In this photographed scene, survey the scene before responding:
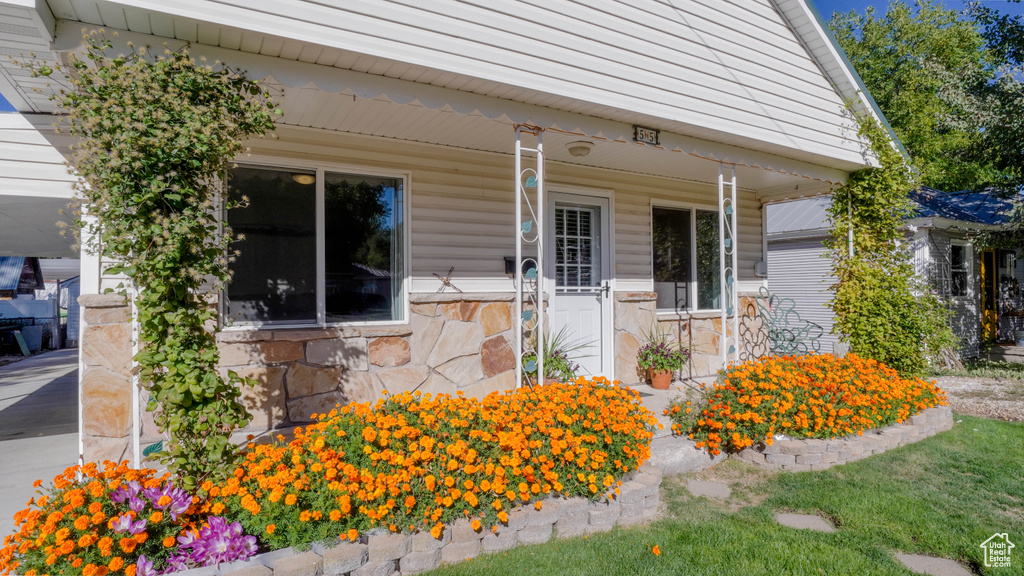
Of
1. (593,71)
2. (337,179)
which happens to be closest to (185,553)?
(337,179)

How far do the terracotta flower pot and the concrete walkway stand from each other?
5.03m

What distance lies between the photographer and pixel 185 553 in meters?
2.19

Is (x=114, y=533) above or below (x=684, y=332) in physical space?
below

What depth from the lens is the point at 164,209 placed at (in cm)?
249

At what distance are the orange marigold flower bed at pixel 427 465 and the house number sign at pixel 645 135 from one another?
231 centimetres

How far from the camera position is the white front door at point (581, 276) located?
548 cm

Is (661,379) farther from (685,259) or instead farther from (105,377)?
(105,377)

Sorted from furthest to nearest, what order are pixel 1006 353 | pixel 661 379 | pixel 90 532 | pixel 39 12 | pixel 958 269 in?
1. pixel 1006 353
2. pixel 958 269
3. pixel 661 379
4. pixel 39 12
5. pixel 90 532

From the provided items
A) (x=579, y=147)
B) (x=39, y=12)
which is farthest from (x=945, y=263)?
(x=39, y=12)

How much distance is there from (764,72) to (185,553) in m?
5.95

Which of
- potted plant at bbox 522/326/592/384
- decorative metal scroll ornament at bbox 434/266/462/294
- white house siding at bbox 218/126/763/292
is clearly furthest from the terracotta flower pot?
decorative metal scroll ornament at bbox 434/266/462/294

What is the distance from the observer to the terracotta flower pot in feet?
18.2

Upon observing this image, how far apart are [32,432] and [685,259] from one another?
698 centimetres

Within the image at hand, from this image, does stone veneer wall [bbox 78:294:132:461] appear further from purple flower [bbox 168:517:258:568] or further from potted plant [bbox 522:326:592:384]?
potted plant [bbox 522:326:592:384]
